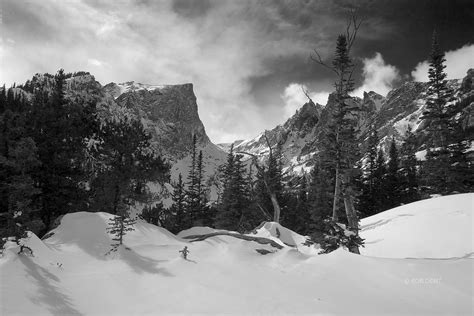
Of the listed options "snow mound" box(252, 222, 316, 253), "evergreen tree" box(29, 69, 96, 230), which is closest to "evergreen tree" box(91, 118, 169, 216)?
"evergreen tree" box(29, 69, 96, 230)

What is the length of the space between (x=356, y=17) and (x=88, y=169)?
62.0 feet

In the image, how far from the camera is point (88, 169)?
20.5 m

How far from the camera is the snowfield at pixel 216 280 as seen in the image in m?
5.44

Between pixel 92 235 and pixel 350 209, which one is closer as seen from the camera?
pixel 92 235

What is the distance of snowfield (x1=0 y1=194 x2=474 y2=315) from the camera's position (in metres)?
5.44

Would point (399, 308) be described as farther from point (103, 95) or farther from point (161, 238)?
point (103, 95)

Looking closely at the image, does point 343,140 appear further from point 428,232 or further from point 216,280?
point 216,280

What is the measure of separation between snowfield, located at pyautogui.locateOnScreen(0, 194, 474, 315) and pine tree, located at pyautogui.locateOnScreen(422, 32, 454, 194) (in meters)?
18.2

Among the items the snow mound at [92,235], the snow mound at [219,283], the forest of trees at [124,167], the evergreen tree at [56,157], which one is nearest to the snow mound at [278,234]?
the forest of trees at [124,167]

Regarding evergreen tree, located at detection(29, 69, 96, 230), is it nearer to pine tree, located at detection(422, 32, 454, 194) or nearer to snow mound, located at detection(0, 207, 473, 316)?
snow mound, located at detection(0, 207, 473, 316)

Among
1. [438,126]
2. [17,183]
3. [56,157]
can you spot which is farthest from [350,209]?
[438,126]

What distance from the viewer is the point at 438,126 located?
27609 millimetres

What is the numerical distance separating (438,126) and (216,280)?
29.0 meters

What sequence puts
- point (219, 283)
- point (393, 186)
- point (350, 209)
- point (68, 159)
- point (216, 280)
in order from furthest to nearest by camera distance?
point (393, 186) → point (68, 159) → point (350, 209) → point (216, 280) → point (219, 283)
